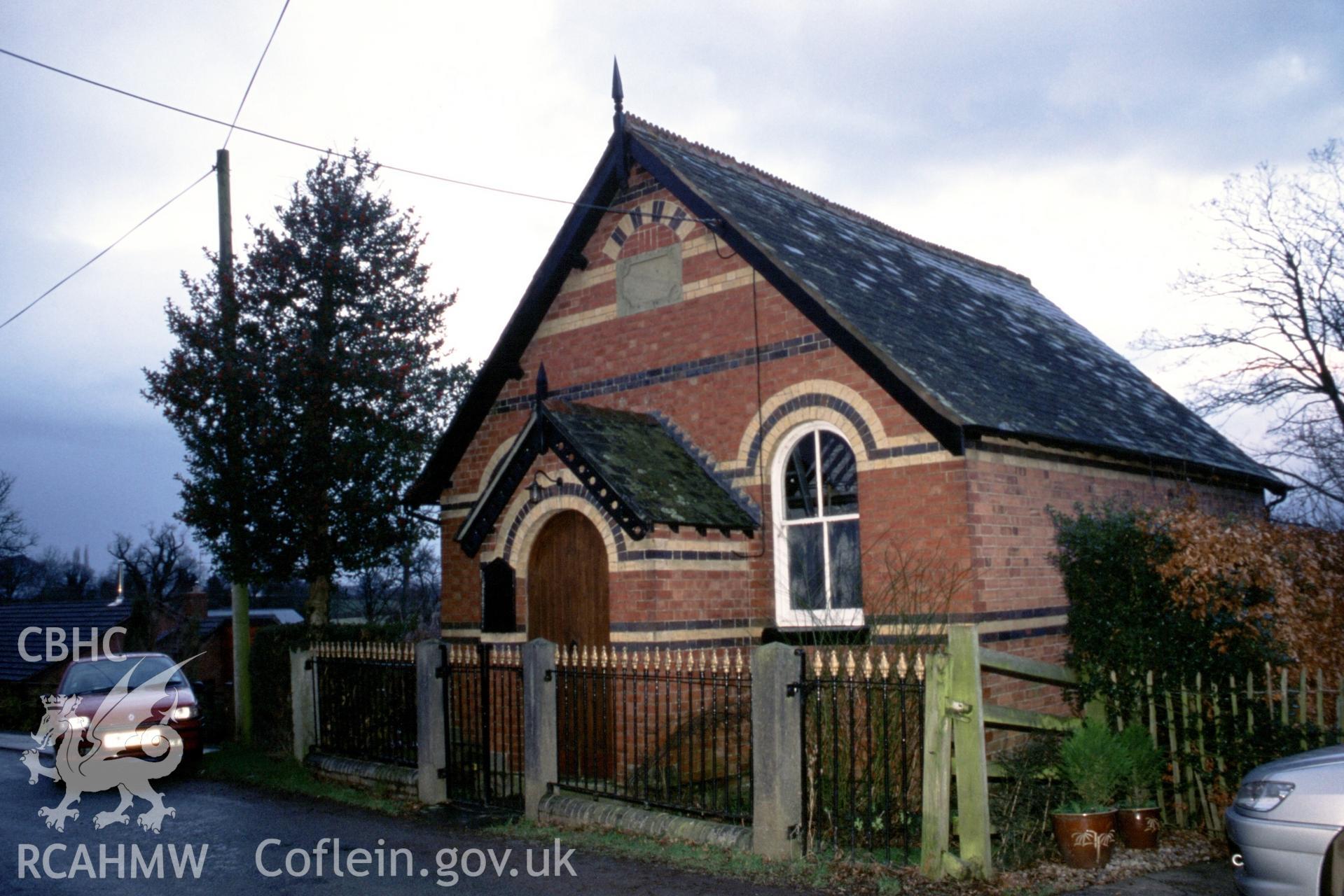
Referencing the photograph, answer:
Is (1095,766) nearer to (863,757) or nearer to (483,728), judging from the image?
(863,757)

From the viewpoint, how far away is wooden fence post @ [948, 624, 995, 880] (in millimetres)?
7594

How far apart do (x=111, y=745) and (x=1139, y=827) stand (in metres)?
11.4

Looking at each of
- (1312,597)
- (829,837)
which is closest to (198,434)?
(829,837)

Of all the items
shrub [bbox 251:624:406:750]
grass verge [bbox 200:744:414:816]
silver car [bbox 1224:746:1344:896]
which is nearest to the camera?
silver car [bbox 1224:746:1344:896]

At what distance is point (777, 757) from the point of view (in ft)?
26.6

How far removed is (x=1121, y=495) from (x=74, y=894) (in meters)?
11.7

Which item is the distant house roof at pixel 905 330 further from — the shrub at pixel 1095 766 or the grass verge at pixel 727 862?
the grass verge at pixel 727 862

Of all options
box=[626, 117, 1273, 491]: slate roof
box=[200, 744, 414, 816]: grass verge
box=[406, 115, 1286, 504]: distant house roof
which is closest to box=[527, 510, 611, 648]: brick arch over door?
box=[200, 744, 414, 816]: grass verge

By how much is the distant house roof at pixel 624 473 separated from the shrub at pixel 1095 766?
4460 mm

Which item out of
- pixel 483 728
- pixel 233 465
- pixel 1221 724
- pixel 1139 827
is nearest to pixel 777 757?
pixel 1139 827

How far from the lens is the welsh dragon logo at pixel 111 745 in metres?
13.0

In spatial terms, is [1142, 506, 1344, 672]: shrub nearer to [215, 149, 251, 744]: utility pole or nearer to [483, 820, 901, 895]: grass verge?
[483, 820, 901, 895]: grass verge

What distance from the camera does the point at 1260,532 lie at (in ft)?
30.3

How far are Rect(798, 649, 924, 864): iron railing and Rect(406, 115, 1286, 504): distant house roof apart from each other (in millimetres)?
3121
